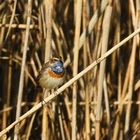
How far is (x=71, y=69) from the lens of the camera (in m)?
3.19

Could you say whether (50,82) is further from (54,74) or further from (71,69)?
(71,69)

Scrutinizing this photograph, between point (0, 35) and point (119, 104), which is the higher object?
point (0, 35)

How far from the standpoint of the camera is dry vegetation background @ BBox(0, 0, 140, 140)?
2932 mm

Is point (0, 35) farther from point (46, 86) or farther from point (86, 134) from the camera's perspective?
point (86, 134)

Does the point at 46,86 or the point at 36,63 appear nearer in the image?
the point at 46,86

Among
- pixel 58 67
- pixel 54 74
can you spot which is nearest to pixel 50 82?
pixel 54 74

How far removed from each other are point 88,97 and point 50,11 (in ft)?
2.19

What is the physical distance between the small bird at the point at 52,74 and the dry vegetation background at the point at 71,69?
0.08 metres

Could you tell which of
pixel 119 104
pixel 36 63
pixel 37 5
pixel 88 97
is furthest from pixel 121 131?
pixel 37 5

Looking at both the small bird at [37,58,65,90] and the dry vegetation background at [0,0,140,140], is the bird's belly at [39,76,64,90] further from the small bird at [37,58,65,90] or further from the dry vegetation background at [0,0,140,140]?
the dry vegetation background at [0,0,140,140]

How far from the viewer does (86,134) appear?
2928mm

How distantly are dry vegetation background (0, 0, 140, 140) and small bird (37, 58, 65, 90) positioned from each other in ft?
0.28

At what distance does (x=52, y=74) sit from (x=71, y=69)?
21 centimetres

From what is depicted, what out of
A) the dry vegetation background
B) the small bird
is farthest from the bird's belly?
the dry vegetation background
